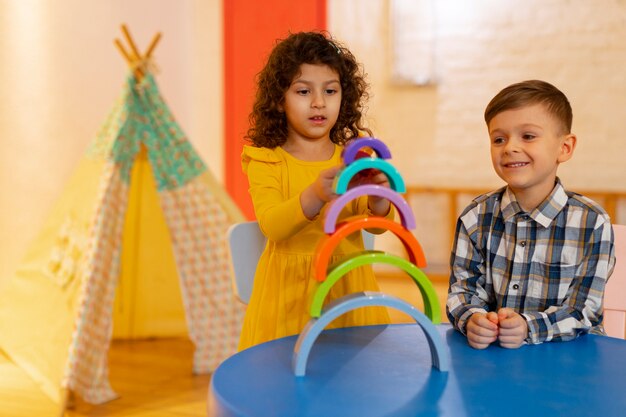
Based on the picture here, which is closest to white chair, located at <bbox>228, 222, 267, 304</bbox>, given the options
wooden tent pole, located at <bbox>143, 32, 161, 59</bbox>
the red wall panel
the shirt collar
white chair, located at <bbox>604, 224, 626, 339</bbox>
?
the shirt collar

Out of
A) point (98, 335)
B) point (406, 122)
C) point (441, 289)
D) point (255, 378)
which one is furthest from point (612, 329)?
point (406, 122)

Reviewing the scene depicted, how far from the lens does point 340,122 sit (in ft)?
5.38

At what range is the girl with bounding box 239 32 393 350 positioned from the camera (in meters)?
1.47

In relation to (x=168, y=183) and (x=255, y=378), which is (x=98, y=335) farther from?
(x=255, y=378)

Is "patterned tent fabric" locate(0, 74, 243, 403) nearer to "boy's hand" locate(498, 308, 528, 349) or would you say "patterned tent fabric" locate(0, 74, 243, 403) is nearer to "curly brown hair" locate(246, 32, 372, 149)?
"curly brown hair" locate(246, 32, 372, 149)

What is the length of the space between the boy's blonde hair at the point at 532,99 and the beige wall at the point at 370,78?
8.11 ft

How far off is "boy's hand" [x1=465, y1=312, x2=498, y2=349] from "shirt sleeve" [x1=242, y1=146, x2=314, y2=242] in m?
0.35

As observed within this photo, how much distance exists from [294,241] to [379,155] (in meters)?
0.47

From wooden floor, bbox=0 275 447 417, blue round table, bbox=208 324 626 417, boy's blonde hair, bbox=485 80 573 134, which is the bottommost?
wooden floor, bbox=0 275 447 417

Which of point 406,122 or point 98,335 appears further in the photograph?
point 406,122

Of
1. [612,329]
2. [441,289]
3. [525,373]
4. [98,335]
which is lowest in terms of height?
[441,289]

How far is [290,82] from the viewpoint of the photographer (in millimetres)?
1490

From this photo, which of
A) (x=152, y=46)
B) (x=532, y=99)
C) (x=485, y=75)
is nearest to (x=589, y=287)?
(x=532, y=99)

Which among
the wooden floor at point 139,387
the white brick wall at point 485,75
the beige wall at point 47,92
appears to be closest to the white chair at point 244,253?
the wooden floor at point 139,387
